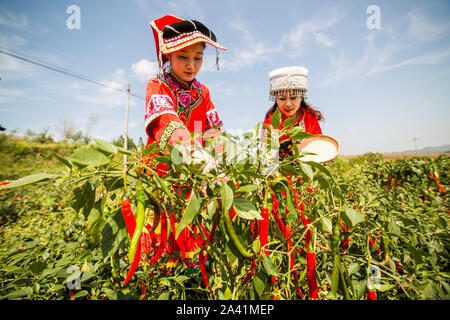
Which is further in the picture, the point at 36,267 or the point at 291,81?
the point at 291,81

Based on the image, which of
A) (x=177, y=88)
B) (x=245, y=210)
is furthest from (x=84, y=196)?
(x=177, y=88)

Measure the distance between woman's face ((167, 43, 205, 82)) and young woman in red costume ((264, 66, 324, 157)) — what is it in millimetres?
973

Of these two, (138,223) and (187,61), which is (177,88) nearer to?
(187,61)

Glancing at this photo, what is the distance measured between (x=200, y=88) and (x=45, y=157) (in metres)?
16.6

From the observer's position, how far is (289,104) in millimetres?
2150

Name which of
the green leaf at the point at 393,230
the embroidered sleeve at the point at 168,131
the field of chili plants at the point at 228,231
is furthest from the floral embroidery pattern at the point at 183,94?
the green leaf at the point at 393,230

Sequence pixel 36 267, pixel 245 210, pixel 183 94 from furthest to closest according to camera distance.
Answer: pixel 183 94 < pixel 36 267 < pixel 245 210

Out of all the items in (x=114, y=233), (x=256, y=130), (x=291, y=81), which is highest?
(x=291, y=81)

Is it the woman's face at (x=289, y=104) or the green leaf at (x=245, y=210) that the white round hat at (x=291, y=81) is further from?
the green leaf at (x=245, y=210)

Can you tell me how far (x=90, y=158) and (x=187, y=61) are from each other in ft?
3.77

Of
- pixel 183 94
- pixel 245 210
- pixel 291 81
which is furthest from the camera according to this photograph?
pixel 291 81

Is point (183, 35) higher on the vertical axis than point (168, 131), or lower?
higher

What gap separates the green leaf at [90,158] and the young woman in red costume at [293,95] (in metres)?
1.85
